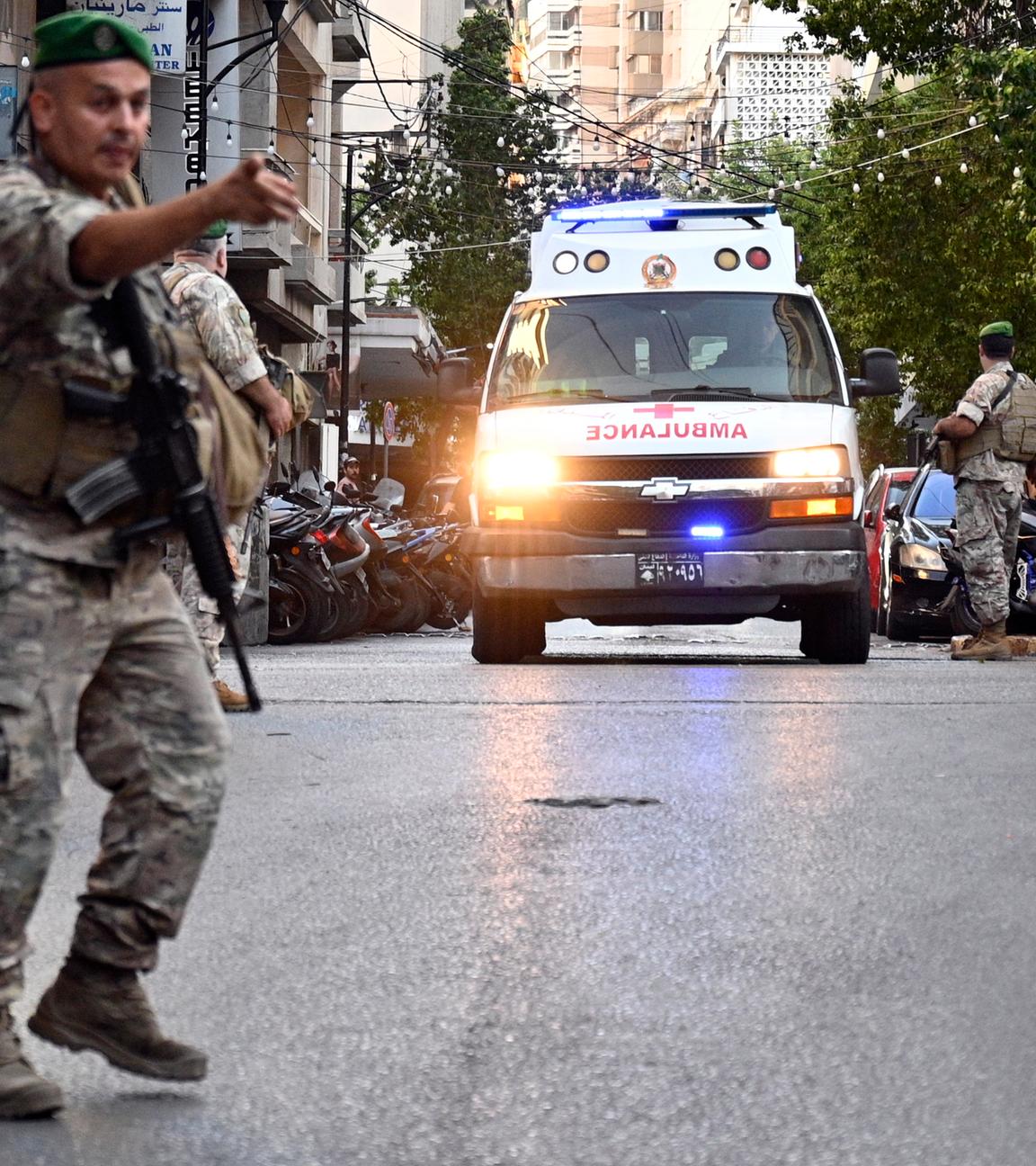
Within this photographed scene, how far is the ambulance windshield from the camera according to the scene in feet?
45.2

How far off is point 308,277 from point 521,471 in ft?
76.4

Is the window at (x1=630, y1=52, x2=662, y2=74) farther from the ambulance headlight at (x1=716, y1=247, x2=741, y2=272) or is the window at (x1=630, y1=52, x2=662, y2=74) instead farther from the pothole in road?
the pothole in road

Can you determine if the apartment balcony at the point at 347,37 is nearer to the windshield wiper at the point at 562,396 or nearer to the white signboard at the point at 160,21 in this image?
the white signboard at the point at 160,21

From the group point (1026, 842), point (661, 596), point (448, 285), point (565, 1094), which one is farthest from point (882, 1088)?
point (448, 285)

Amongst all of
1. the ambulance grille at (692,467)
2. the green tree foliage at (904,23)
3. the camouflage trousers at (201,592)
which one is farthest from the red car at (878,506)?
the camouflage trousers at (201,592)

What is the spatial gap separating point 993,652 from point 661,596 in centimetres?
282

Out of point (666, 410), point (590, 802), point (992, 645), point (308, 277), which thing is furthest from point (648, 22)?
point (590, 802)

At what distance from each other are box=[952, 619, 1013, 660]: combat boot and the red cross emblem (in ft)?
9.71

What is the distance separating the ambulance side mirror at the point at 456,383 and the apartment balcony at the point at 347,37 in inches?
1086

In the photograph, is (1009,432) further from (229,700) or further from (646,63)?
(646,63)

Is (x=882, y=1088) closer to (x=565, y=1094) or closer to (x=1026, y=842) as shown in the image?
(x=565, y=1094)

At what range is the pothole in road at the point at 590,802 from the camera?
24.5 ft

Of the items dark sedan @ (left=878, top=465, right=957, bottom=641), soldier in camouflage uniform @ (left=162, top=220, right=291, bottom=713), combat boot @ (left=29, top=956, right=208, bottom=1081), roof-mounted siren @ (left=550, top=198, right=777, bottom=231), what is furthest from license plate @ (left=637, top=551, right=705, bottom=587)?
combat boot @ (left=29, top=956, right=208, bottom=1081)

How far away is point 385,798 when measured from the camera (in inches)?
301
